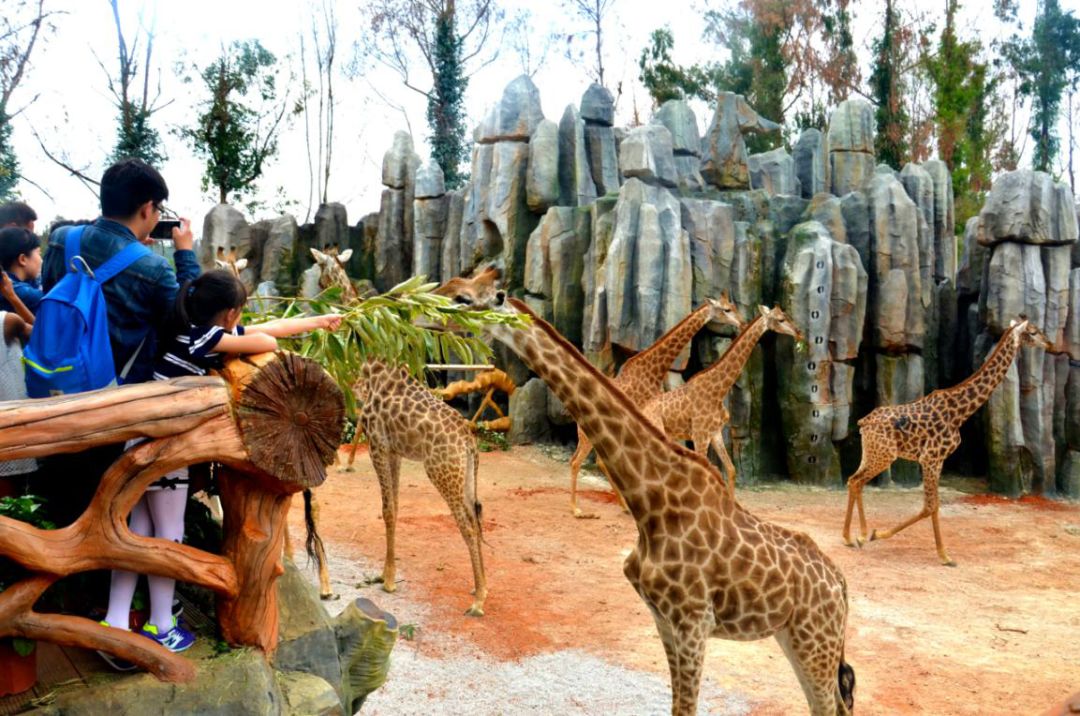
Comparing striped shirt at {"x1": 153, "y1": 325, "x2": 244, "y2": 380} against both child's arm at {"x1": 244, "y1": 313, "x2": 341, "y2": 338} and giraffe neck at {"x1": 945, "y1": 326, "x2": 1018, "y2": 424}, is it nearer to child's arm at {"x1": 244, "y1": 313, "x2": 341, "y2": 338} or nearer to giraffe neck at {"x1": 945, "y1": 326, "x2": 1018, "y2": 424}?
child's arm at {"x1": 244, "y1": 313, "x2": 341, "y2": 338}

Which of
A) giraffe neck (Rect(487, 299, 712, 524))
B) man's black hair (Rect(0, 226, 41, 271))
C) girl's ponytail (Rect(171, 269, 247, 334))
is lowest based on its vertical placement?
giraffe neck (Rect(487, 299, 712, 524))

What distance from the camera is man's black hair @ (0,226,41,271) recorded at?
147 inches

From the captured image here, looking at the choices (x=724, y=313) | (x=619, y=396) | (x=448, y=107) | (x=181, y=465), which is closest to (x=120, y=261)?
(x=181, y=465)

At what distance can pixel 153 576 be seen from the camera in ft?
9.14

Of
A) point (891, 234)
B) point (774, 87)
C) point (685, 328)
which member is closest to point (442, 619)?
point (685, 328)

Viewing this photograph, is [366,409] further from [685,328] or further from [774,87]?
[774,87]

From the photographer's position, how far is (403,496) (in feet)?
32.7

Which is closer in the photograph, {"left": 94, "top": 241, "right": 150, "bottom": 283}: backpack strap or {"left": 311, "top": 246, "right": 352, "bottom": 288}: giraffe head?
{"left": 94, "top": 241, "right": 150, "bottom": 283}: backpack strap

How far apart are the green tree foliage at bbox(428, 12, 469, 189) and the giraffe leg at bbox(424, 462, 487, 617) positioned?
520 inches

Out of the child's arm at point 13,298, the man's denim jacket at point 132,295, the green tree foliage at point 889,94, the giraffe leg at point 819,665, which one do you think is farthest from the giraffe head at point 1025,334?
the green tree foliage at point 889,94

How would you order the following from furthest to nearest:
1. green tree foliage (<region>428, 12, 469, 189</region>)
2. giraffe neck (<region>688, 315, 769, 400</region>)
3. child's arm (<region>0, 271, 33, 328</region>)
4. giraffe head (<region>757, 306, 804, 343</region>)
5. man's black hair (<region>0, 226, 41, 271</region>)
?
green tree foliage (<region>428, 12, 469, 189</region>) → giraffe head (<region>757, 306, 804, 343</region>) → giraffe neck (<region>688, 315, 769, 400</region>) → man's black hair (<region>0, 226, 41, 271</region>) → child's arm (<region>0, 271, 33, 328</region>)

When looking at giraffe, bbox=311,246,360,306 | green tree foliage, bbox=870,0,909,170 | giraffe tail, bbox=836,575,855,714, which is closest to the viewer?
giraffe tail, bbox=836,575,855,714

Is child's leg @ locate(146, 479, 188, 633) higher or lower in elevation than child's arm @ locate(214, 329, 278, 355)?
lower

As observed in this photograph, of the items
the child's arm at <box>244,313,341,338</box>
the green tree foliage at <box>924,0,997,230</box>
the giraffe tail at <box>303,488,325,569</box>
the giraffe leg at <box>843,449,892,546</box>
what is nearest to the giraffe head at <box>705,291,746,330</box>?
the giraffe leg at <box>843,449,892,546</box>
